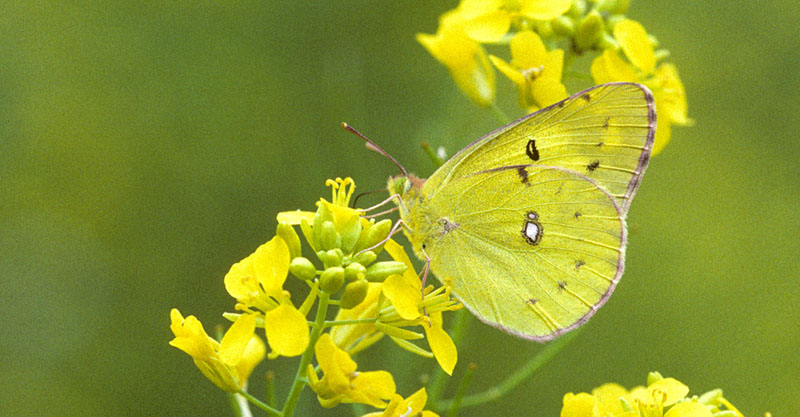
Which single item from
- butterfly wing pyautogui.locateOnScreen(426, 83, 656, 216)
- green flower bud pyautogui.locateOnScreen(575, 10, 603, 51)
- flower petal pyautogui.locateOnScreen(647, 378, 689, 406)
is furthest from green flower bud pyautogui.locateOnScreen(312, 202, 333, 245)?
green flower bud pyautogui.locateOnScreen(575, 10, 603, 51)

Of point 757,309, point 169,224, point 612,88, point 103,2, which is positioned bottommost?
point 757,309

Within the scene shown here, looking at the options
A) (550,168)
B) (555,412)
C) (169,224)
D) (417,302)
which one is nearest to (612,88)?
(550,168)

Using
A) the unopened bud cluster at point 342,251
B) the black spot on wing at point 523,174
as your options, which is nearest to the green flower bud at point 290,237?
the unopened bud cluster at point 342,251

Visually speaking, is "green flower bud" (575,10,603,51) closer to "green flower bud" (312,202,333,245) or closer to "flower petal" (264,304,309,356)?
"green flower bud" (312,202,333,245)

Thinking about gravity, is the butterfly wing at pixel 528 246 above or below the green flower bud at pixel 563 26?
below

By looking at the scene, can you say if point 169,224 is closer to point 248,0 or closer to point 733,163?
point 248,0

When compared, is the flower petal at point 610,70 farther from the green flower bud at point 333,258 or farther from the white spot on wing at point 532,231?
the green flower bud at point 333,258

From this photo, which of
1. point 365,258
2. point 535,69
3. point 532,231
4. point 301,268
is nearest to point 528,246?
point 532,231
